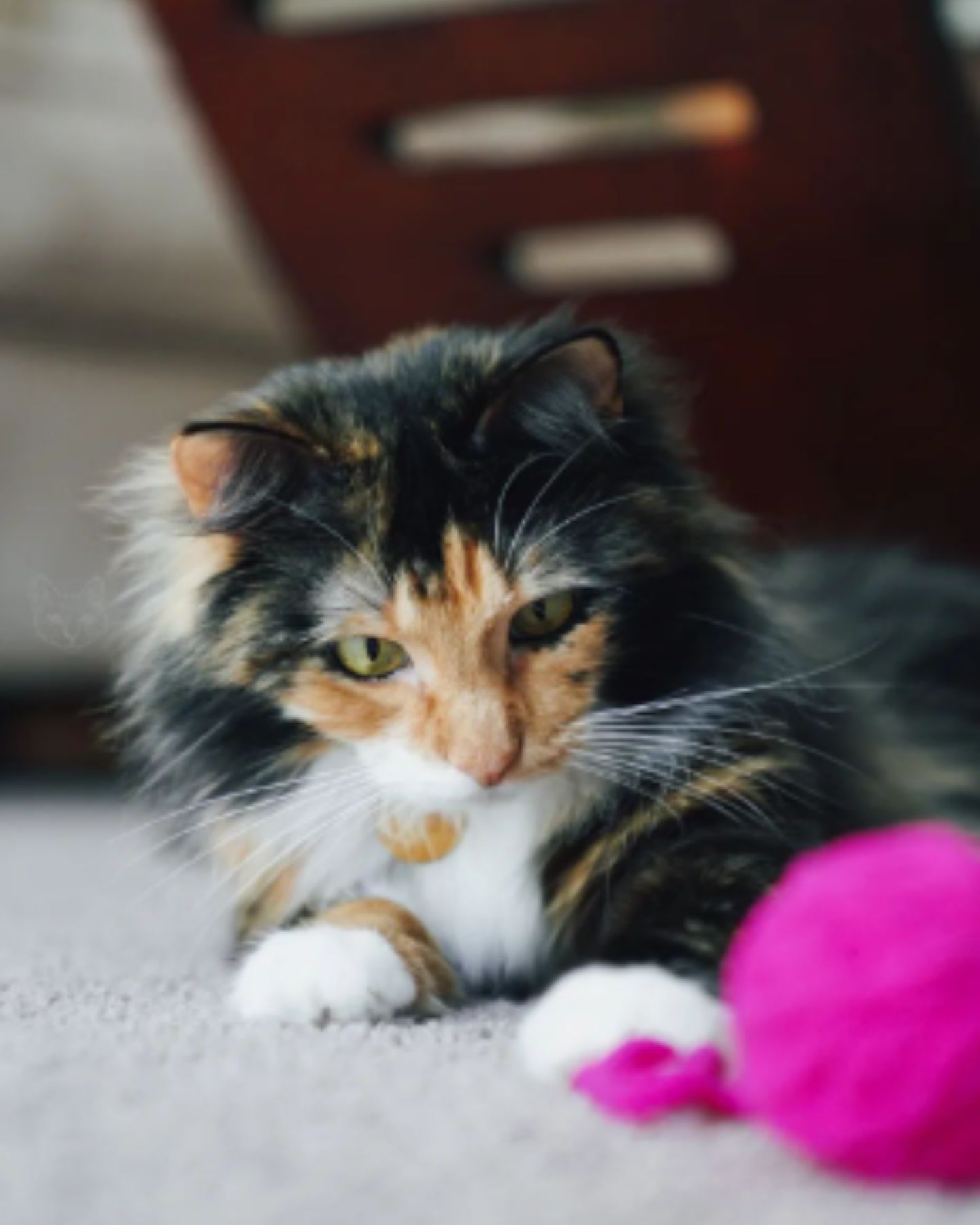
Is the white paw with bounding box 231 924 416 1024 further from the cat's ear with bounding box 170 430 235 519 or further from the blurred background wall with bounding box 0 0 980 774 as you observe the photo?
the blurred background wall with bounding box 0 0 980 774

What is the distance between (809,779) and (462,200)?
1.11 meters

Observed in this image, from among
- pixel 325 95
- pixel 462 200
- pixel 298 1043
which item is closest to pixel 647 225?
pixel 462 200

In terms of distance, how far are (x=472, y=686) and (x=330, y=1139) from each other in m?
0.34

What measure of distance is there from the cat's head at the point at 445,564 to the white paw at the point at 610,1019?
0.52 feet

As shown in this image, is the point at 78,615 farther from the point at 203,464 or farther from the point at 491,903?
the point at 491,903

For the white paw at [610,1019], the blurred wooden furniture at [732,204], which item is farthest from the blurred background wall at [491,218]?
the white paw at [610,1019]

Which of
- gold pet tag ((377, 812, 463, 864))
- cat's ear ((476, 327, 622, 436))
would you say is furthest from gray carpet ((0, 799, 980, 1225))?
cat's ear ((476, 327, 622, 436))

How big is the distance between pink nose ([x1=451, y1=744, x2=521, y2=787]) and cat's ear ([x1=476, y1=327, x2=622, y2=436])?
0.21m

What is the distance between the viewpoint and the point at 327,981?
101 centimetres

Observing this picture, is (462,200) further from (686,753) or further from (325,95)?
(686,753)

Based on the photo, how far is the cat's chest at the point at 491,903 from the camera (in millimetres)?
1151

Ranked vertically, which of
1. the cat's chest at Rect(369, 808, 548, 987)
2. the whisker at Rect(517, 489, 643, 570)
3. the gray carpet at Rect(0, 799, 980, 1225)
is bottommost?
the cat's chest at Rect(369, 808, 548, 987)

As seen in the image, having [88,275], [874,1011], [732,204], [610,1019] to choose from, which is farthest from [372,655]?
[88,275]

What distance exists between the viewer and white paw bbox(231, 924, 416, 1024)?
1011mm
